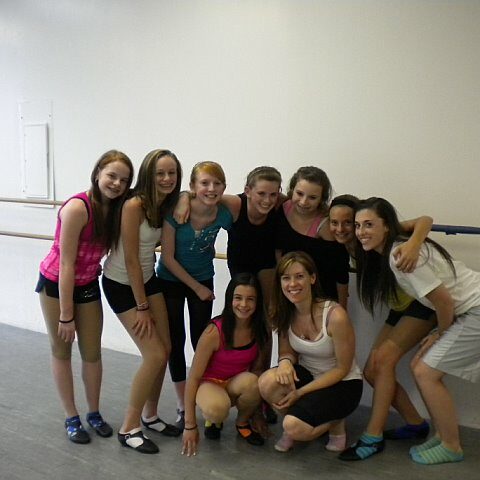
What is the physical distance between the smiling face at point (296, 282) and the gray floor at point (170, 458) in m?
0.66

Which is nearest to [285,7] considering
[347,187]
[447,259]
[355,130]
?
[355,130]

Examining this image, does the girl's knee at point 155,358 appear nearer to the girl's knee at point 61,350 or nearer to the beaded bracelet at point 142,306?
the beaded bracelet at point 142,306

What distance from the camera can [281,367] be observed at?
226cm

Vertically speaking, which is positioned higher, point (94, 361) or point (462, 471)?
point (94, 361)

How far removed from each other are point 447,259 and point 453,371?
46 cm

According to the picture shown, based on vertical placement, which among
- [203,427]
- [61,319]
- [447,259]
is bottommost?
[203,427]

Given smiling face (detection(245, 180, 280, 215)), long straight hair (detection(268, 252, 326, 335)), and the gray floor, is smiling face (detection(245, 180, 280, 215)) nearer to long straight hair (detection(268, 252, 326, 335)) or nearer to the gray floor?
long straight hair (detection(268, 252, 326, 335))

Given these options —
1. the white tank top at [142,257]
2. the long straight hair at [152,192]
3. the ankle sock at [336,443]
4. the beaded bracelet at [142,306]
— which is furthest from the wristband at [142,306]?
the ankle sock at [336,443]

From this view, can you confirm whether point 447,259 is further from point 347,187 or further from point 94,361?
point 94,361

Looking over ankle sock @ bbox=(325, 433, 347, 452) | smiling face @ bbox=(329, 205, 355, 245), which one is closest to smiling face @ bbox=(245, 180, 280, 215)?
smiling face @ bbox=(329, 205, 355, 245)

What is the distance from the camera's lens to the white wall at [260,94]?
2.50 metres

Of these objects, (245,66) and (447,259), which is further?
(245,66)

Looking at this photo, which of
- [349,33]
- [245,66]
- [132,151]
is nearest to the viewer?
[349,33]

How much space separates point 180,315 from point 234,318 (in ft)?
0.86
